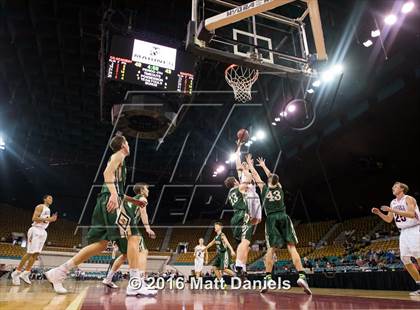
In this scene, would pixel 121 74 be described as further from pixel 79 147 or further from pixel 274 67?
pixel 79 147

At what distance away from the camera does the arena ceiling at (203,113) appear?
33.7 feet

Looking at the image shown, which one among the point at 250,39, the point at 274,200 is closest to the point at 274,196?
the point at 274,200

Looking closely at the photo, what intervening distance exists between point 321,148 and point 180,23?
8.73 metres

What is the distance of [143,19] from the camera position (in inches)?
418

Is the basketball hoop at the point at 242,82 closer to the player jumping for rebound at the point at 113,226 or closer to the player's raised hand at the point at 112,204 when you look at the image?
the player jumping for rebound at the point at 113,226

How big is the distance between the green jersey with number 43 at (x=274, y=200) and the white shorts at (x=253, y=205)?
32 cm

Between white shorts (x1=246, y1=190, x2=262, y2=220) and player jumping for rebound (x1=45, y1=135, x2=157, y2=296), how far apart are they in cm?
225

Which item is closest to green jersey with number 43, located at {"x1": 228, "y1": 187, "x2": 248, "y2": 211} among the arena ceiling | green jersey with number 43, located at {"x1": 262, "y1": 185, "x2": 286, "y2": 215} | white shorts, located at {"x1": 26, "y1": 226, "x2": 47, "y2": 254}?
green jersey with number 43, located at {"x1": 262, "y1": 185, "x2": 286, "y2": 215}

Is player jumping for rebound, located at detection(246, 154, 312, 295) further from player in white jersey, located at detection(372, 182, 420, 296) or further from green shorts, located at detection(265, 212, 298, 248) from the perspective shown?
player in white jersey, located at detection(372, 182, 420, 296)

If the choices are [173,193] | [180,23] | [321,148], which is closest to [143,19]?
[180,23]

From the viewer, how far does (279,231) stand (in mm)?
5191

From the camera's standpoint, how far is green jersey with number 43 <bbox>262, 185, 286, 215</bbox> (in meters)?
5.30

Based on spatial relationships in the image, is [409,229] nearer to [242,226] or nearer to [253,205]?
[253,205]

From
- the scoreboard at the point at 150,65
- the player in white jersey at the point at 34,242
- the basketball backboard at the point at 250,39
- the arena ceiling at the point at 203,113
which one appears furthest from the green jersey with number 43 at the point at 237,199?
the arena ceiling at the point at 203,113
